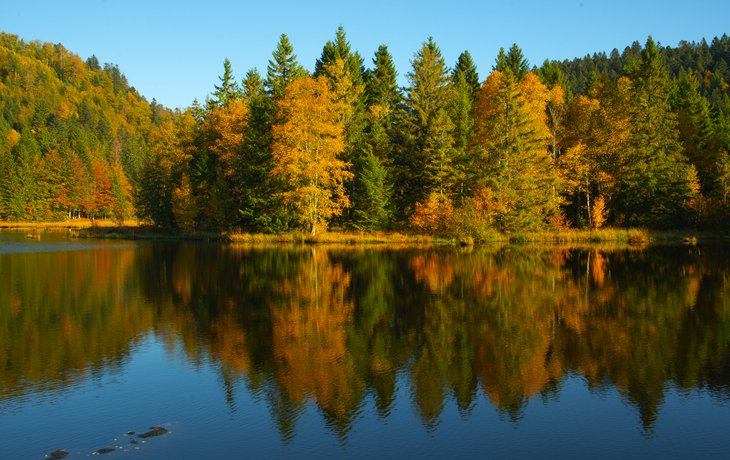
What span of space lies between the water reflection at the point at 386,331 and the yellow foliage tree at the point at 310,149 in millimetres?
20491

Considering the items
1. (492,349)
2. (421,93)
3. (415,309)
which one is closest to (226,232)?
(421,93)

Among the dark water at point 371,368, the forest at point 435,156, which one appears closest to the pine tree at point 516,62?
the forest at point 435,156

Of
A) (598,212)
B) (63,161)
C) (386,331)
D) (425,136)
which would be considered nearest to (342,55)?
(425,136)

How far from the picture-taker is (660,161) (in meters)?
47.6

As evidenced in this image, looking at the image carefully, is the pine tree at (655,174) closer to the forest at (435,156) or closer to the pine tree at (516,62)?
the forest at (435,156)

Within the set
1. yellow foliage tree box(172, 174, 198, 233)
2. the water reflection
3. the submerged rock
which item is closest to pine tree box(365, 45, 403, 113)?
yellow foliage tree box(172, 174, 198, 233)

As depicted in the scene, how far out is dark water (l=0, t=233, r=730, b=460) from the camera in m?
7.70

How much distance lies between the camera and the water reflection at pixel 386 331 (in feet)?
31.7

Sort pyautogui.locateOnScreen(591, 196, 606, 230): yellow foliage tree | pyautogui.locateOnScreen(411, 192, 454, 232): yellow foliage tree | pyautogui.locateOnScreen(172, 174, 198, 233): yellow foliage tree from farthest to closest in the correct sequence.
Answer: pyautogui.locateOnScreen(172, 174, 198, 233): yellow foliage tree
pyautogui.locateOnScreen(591, 196, 606, 230): yellow foliage tree
pyautogui.locateOnScreen(411, 192, 454, 232): yellow foliage tree

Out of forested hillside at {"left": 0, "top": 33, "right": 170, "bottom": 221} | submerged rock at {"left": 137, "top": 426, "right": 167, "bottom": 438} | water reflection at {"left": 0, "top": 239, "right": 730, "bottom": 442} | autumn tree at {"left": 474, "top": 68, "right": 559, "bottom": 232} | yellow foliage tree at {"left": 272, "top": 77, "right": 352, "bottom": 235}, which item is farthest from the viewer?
forested hillside at {"left": 0, "top": 33, "right": 170, "bottom": 221}

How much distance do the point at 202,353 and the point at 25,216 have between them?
106 m

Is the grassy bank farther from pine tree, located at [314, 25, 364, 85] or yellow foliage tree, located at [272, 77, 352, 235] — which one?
pine tree, located at [314, 25, 364, 85]

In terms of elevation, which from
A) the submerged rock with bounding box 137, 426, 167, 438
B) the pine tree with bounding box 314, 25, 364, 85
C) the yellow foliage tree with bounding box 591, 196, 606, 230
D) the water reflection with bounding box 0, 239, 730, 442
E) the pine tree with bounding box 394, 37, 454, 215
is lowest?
the submerged rock with bounding box 137, 426, 167, 438

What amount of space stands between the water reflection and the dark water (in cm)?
7
